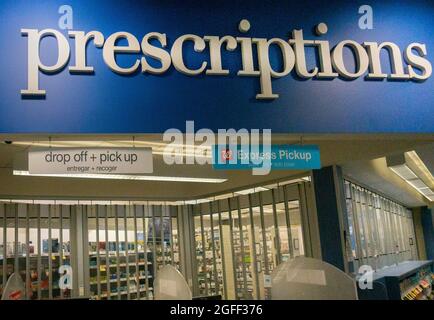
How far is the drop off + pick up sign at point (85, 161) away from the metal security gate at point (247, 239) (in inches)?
187

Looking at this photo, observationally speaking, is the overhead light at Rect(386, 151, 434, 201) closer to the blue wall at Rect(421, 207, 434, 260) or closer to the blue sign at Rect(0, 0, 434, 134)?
the blue sign at Rect(0, 0, 434, 134)

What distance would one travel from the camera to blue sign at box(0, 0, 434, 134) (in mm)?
4617

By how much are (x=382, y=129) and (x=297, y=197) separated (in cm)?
372

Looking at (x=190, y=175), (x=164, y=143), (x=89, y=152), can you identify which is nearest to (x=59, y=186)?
(x=190, y=175)

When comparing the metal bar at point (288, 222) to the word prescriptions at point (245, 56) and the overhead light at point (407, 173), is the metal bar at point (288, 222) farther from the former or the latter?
the word prescriptions at point (245, 56)

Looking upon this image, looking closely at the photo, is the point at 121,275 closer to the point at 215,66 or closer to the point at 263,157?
the point at 263,157

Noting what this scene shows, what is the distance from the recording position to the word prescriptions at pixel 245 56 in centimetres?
470

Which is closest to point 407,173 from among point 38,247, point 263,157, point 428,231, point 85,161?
point 263,157

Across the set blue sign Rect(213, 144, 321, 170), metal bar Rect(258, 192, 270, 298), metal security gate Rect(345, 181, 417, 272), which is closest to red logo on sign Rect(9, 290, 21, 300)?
blue sign Rect(213, 144, 321, 170)

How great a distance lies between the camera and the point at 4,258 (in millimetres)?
8508

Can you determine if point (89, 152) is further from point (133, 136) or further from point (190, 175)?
point (190, 175)

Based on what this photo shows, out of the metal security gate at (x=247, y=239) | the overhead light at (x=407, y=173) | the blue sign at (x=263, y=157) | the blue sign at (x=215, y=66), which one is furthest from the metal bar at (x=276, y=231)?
the blue sign at (x=215, y=66)
